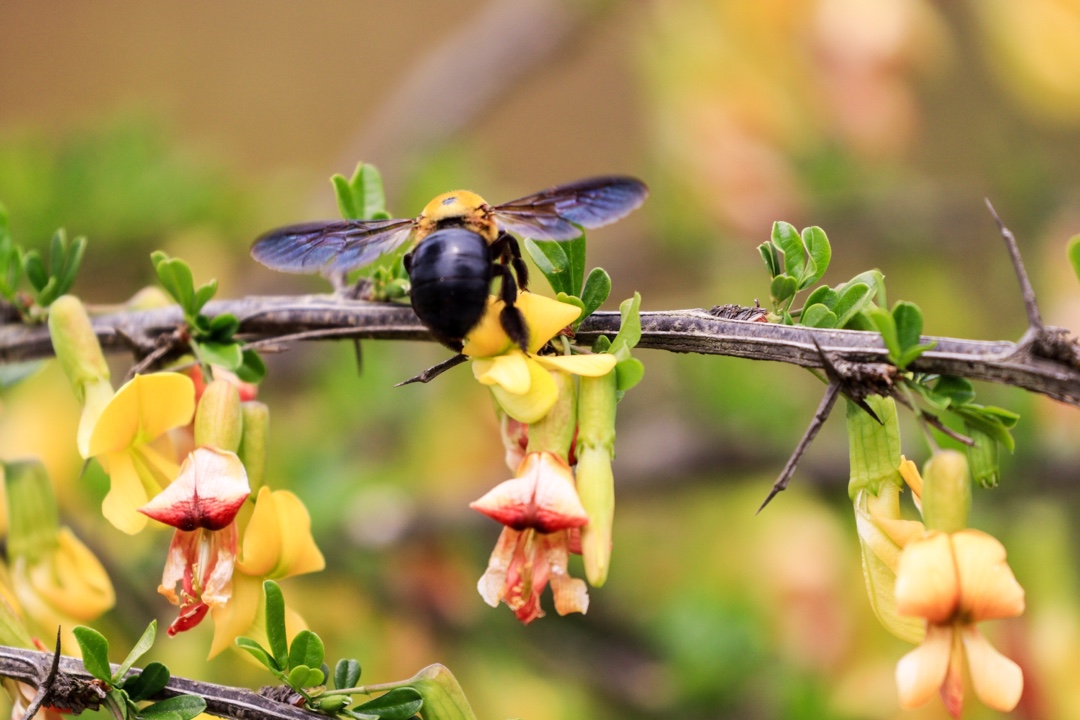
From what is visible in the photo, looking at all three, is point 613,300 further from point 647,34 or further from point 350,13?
point 350,13

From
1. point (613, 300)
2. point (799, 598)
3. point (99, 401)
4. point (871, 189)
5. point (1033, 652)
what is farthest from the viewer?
point (613, 300)

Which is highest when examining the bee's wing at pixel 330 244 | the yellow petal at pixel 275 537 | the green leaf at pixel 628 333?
the bee's wing at pixel 330 244

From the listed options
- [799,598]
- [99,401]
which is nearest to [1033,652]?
[799,598]

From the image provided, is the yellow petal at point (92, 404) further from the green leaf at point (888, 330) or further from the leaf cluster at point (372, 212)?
the green leaf at point (888, 330)

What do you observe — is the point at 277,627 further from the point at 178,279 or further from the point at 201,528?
the point at 178,279

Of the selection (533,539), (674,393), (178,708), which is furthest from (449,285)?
(674,393)

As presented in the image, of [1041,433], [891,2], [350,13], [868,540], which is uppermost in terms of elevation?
[350,13]

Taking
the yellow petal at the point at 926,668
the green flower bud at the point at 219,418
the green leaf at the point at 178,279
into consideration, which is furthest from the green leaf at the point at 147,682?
the yellow petal at the point at 926,668

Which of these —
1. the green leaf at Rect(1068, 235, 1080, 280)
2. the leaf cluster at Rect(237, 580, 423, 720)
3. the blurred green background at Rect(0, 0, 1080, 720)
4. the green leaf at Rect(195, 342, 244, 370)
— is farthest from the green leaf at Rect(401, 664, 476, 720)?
the blurred green background at Rect(0, 0, 1080, 720)
